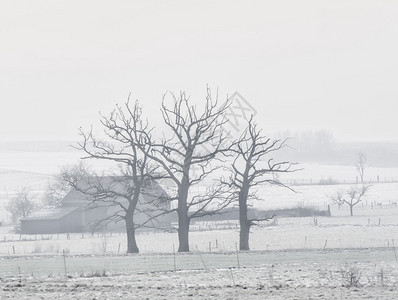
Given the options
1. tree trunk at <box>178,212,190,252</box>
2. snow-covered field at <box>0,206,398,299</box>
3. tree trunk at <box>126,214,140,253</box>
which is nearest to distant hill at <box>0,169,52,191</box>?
tree trunk at <box>126,214,140,253</box>

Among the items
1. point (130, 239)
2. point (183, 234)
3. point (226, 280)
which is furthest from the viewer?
point (130, 239)

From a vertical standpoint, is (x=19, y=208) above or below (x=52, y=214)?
above

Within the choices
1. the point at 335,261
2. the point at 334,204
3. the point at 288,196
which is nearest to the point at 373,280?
the point at 335,261

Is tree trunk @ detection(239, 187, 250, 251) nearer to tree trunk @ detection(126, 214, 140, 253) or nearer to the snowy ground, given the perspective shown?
tree trunk @ detection(126, 214, 140, 253)

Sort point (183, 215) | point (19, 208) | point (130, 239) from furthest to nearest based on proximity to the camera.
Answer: point (19, 208), point (130, 239), point (183, 215)

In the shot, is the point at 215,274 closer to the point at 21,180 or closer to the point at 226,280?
the point at 226,280

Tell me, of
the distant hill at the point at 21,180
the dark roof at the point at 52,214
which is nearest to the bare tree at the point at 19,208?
the dark roof at the point at 52,214

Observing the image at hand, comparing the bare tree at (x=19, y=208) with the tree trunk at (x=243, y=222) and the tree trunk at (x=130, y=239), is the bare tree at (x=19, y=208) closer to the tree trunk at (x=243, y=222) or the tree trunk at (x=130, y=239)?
the tree trunk at (x=130, y=239)

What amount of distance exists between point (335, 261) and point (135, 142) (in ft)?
65.3

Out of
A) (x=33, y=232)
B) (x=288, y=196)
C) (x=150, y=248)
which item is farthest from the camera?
(x=288, y=196)

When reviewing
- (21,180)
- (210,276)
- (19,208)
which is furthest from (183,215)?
(21,180)

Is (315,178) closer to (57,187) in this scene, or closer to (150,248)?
(57,187)

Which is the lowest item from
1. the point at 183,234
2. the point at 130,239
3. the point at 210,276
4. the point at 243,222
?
the point at 210,276

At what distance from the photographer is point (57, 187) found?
12719cm
